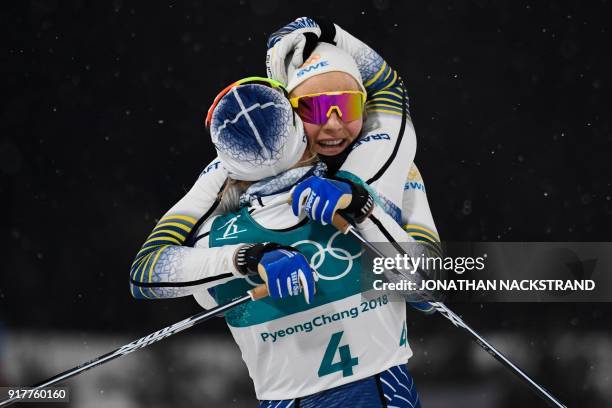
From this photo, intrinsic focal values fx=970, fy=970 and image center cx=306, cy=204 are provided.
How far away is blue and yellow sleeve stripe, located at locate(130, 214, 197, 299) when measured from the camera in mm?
2289

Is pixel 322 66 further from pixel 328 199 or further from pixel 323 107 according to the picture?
pixel 328 199

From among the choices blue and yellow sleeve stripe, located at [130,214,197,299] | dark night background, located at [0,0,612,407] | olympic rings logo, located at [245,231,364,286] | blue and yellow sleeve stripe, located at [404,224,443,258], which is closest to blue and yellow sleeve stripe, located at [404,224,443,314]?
blue and yellow sleeve stripe, located at [404,224,443,258]

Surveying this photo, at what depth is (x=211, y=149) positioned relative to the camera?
401 cm

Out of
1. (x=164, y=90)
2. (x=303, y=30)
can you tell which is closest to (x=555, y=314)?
(x=164, y=90)

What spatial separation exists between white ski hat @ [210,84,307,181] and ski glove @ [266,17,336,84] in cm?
20

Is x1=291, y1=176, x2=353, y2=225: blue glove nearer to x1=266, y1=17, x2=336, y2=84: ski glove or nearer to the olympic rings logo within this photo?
the olympic rings logo

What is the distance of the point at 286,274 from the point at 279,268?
0.8 inches

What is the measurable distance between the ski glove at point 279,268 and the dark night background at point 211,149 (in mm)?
1870

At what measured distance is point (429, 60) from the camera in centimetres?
393

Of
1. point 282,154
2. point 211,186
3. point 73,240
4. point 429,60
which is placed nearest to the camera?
point 282,154

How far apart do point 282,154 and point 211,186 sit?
272 millimetres

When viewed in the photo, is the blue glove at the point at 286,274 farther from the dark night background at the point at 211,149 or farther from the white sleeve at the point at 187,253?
the dark night background at the point at 211,149

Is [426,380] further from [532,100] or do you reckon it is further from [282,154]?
[282,154]

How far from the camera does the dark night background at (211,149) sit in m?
3.94
